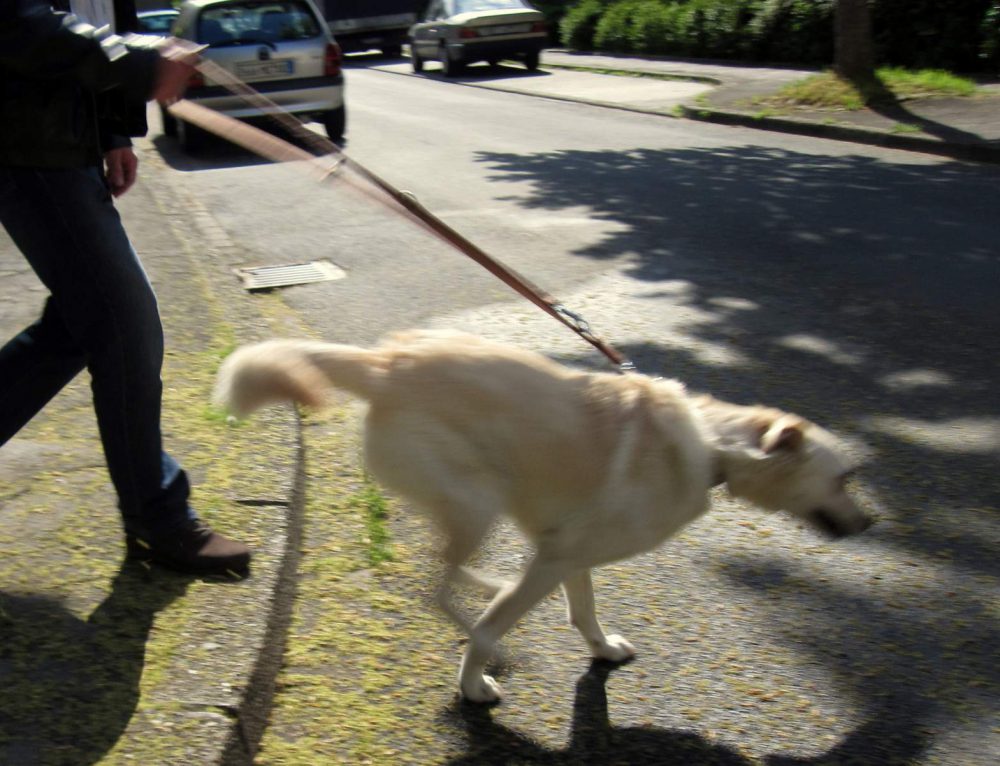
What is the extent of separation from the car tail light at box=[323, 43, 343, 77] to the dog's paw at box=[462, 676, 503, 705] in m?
12.5

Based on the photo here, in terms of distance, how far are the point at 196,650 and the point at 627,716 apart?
3.74 ft

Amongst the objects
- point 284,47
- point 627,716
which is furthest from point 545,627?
point 284,47

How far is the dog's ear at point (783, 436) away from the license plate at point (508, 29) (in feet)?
75.3

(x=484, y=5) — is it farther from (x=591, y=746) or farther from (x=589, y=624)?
(x=591, y=746)

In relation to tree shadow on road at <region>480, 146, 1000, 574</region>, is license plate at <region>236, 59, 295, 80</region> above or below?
above

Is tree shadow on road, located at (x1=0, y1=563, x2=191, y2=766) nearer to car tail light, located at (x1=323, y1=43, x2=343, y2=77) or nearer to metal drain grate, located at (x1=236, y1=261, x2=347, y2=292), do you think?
metal drain grate, located at (x1=236, y1=261, x2=347, y2=292)

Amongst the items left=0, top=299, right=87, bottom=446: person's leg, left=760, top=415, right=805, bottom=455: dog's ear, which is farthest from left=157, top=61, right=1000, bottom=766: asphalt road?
left=0, top=299, right=87, bottom=446: person's leg

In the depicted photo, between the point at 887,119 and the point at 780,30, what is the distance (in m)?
8.93

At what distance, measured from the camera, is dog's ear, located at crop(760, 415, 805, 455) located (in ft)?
9.61

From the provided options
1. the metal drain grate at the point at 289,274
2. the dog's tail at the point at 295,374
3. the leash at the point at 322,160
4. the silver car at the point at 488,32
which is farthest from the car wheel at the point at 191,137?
the dog's tail at the point at 295,374

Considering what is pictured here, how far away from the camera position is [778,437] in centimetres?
293

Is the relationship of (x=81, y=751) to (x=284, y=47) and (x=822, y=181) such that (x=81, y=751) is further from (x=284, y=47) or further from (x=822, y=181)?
(x=284, y=47)

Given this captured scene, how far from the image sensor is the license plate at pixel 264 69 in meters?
14.1

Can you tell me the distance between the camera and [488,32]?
978 inches
